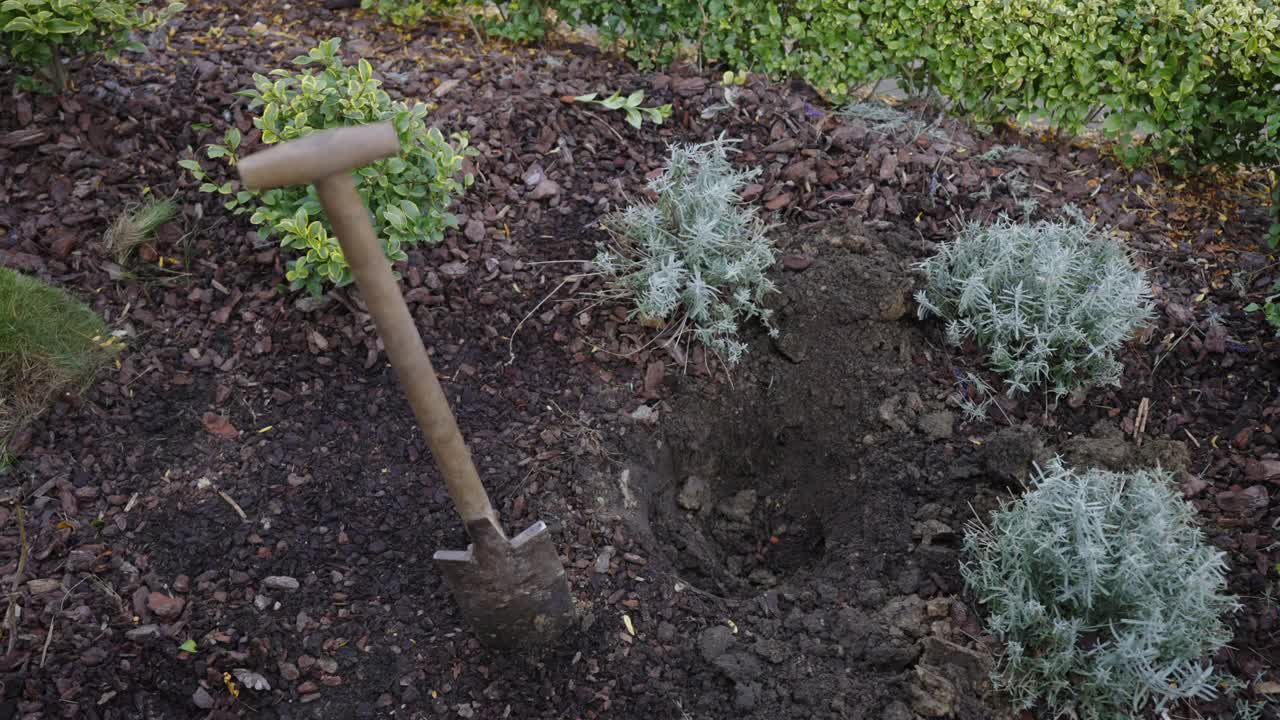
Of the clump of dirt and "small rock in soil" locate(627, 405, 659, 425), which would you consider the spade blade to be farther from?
"small rock in soil" locate(627, 405, 659, 425)

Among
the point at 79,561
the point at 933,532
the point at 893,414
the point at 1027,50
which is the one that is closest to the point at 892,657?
the point at 933,532

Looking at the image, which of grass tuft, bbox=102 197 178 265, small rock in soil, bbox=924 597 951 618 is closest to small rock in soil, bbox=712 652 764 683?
small rock in soil, bbox=924 597 951 618

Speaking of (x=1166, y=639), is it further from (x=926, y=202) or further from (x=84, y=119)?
(x=84, y=119)

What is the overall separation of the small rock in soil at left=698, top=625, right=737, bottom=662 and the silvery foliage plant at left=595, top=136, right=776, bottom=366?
1.01m

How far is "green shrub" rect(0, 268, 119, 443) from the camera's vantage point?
3.27 meters

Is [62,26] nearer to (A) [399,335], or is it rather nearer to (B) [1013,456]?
(A) [399,335]

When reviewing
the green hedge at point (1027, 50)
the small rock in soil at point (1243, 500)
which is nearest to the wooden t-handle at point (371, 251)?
the small rock in soil at point (1243, 500)

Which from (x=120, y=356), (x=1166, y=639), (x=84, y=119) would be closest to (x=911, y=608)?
(x=1166, y=639)

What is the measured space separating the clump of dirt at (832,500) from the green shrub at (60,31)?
2.63 m

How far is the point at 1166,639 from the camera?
2.52 metres

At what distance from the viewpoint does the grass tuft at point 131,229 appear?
12.0 ft

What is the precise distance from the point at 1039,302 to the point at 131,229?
11.0 feet

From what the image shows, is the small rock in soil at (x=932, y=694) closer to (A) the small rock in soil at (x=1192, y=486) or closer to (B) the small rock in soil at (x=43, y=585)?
(A) the small rock in soil at (x=1192, y=486)

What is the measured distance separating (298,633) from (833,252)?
231cm
